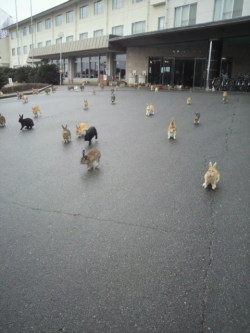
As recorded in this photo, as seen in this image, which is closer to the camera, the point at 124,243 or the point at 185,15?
the point at 124,243

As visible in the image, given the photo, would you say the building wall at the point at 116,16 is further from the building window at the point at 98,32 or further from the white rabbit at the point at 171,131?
the white rabbit at the point at 171,131

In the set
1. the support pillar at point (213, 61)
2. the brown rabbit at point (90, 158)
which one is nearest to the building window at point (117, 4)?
the support pillar at point (213, 61)

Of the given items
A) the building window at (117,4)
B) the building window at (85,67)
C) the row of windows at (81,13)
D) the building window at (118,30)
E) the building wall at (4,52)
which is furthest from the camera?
the building wall at (4,52)

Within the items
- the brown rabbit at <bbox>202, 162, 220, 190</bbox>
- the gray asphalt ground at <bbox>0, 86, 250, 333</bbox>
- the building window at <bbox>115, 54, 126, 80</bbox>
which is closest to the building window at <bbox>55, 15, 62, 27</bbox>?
the building window at <bbox>115, 54, 126, 80</bbox>

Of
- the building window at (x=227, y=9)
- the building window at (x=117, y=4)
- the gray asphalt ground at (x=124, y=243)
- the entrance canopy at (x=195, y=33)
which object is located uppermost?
the building window at (x=117, y=4)

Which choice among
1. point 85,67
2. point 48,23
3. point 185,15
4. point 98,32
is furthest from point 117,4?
point 48,23

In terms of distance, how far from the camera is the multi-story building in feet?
75.1

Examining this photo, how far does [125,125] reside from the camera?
32.1ft

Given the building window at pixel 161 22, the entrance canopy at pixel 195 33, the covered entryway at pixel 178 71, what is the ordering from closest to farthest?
the entrance canopy at pixel 195 33 < the covered entryway at pixel 178 71 < the building window at pixel 161 22

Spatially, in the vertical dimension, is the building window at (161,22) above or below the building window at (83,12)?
below

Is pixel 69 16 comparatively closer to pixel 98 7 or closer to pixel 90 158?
pixel 98 7

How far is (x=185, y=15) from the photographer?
26625 mm

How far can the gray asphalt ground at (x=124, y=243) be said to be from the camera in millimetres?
2207

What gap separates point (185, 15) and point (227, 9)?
4558 millimetres
